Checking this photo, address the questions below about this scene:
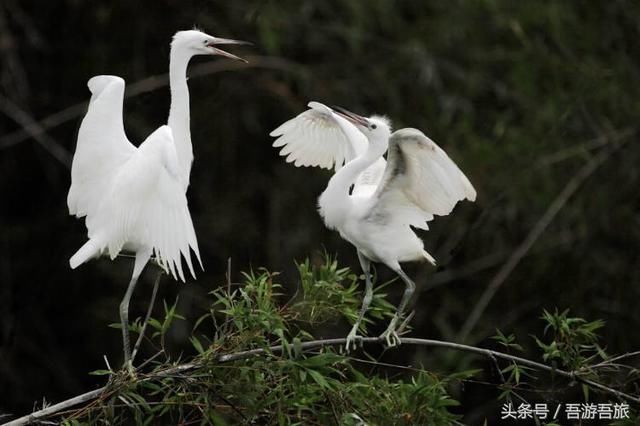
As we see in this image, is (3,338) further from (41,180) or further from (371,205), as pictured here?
(371,205)

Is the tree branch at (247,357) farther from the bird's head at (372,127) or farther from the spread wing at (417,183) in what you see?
the bird's head at (372,127)

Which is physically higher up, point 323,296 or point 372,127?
point 372,127

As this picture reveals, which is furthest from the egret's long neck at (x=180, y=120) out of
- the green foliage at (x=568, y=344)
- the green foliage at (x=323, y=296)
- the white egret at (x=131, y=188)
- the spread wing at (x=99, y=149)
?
the green foliage at (x=568, y=344)

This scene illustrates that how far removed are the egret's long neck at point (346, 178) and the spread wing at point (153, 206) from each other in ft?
1.05

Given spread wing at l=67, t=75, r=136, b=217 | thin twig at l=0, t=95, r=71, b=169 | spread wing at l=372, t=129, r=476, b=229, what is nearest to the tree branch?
spread wing at l=372, t=129, r=476, b=229

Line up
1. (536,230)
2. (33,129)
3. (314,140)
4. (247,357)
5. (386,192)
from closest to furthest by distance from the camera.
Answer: (247,357), (386,192), (314,140), (536,230), (33,129)

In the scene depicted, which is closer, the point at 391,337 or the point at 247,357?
the point at 247,357

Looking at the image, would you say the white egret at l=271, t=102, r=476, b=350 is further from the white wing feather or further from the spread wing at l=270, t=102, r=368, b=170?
the white wing feather

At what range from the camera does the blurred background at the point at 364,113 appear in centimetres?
468

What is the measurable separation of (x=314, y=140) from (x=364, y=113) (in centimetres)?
159

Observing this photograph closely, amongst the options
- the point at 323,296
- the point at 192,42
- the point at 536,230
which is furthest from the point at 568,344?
the point at 536,230

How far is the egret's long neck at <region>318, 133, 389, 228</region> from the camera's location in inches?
114

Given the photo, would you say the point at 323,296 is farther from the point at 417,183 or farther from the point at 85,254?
the point at 85,254

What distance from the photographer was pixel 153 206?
2807 millimetres
